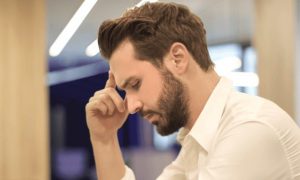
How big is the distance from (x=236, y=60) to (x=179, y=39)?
7.73ft

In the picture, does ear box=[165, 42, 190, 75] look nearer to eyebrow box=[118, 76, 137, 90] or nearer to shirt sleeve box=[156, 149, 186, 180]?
eyebrow box=[118, 76, 137, 90]

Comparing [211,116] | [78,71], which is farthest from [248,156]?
[78,71]

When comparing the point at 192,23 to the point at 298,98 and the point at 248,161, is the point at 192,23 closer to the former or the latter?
the point at 248,161

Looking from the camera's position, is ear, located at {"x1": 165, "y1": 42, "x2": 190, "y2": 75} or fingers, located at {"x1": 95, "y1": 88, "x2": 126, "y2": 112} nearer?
ear, located at {"x1": 165, "y1": 42, "x2": 190, "y2": 75}

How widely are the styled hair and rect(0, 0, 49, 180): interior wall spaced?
5.02 feet

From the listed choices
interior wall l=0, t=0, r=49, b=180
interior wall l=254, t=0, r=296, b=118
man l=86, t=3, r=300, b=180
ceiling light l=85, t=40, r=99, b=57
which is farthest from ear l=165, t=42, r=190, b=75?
interior wall l=254, t=0, r=296, b=118

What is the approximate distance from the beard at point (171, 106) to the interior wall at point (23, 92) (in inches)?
63.8

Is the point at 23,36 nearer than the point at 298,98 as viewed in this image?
Yes

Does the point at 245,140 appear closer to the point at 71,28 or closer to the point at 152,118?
the point at 152,118

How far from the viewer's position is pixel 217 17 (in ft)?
11.9

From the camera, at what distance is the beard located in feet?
4.46

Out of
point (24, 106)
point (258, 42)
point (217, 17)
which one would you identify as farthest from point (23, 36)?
point (258, 42)

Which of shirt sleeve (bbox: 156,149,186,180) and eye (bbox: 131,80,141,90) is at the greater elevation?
eye (bbox: 131,80,141,90)

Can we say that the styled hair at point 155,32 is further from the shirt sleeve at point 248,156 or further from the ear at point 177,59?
the shirt sleeve at point 248,156
